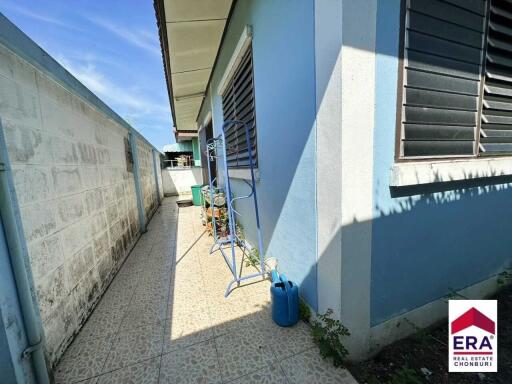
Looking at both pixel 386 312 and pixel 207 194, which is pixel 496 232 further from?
pixel 207 194

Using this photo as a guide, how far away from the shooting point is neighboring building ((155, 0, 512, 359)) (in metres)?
1.35

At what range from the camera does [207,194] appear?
15.9 ft

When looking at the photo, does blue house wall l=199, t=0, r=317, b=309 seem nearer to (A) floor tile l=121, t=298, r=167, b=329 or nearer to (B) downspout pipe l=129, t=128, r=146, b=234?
(A) floor tile l=121, t=298, r=167, b=329

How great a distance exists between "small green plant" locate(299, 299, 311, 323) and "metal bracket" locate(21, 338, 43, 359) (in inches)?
78.3

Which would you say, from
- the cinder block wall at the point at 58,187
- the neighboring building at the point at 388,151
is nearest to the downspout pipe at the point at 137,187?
the cinder block wall at the point at 58,187

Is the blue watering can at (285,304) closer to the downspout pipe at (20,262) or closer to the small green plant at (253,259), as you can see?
the small green plant at (253,259)

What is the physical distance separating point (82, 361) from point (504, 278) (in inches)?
165

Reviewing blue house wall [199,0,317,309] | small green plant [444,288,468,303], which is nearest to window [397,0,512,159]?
blue house wall [199,0,317,309]

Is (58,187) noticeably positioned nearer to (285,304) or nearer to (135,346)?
(135,346)

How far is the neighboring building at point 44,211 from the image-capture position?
128 centimetres

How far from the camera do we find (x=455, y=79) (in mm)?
1638

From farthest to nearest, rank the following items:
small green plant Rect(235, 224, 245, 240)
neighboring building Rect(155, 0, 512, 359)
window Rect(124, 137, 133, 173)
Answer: window Rect(124, 137, 133, 173), small green plant Rect(235, 224, 245, 240), neighboring building Rect(155, 0, 512, 359)

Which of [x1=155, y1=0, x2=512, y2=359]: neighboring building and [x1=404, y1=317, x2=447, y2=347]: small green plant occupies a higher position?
[x1=155, y1=0, x2=512, y2=359]: neighboring building

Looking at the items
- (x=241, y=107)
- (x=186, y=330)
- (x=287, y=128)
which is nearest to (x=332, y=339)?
(x=186, y=330)
